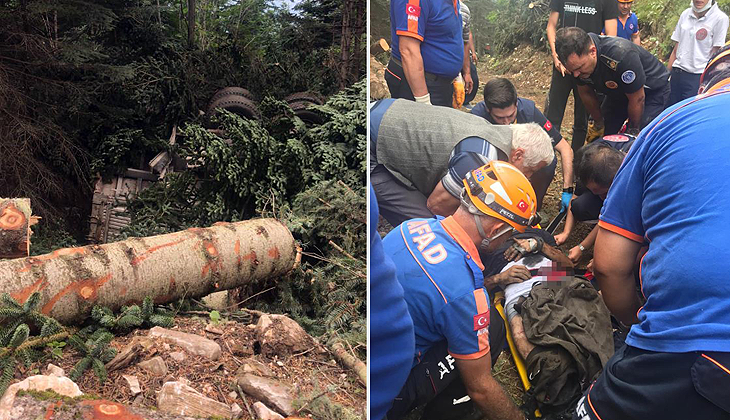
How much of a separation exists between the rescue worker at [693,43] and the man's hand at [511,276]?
527 mm

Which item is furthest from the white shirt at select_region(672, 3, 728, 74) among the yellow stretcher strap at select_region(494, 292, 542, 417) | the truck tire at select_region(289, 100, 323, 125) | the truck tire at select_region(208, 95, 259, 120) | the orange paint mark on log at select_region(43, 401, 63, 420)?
the truck tire at select_region(208, 95, 259, 120)

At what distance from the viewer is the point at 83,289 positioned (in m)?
3.79

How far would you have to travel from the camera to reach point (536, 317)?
1518 mm

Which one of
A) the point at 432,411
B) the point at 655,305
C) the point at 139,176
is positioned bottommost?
the point at 139,176

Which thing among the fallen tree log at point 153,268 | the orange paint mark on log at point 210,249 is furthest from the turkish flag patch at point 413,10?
the orange paint mark on log at point 210,249

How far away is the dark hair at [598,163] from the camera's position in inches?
57.1

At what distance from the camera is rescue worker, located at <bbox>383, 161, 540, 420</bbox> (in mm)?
1507

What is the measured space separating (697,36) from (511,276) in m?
0.74

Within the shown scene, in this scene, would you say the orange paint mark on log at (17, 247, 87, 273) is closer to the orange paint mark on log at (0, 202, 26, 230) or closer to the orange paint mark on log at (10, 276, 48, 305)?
the orange paint mark on log at (10, 276, 48, 305)

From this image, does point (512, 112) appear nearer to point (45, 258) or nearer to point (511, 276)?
point (511, 276)

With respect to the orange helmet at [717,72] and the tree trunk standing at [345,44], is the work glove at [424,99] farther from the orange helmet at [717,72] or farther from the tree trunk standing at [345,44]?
the tree trunk standing at [345,44]

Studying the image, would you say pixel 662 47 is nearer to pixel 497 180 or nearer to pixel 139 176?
pixel 497 180


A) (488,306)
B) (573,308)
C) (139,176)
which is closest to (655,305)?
(573,308)

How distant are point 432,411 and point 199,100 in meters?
8.80
